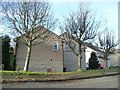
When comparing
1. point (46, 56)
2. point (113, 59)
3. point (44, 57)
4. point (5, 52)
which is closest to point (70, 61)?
point (46, 56)

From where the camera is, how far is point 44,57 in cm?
4556

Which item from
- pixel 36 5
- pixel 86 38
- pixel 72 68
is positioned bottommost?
pixel 72 68

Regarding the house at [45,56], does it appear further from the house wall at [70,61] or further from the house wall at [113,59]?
the house wall at [113,59]

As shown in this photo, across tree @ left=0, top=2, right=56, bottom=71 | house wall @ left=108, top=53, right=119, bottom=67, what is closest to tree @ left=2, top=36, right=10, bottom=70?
tree @ left=0, top=2, right=56, bottom=71

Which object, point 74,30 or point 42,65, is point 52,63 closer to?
point 42,65

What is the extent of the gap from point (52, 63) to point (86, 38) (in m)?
8.64

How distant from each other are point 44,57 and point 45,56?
0.24 metres

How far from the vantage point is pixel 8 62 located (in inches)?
1540

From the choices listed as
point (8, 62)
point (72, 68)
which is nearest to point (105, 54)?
point (72, 68)

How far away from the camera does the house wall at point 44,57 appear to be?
44750 millimetres

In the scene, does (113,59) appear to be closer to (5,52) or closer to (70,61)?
(70,61)

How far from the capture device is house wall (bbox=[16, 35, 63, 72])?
4475 cm

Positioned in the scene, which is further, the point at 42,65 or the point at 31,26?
the point at 42,65

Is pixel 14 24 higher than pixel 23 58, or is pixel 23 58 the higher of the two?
pixel 14 24
